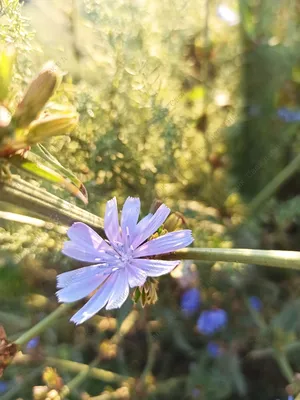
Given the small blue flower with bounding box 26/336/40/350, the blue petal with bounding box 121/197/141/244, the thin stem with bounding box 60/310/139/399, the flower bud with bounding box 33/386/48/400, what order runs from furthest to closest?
the small blue flower with bounding box 26/336/40/350, the thin stem with bounding box 60/310/139/399, the flower bud with bounding box 33/386/48/400, the blue petal with bounding box 121/197/141/244

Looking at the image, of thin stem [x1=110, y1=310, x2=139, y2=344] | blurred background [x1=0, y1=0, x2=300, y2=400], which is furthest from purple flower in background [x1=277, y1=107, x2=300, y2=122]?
thin stem [x1=110, y1=310, x2=139, y2=344]

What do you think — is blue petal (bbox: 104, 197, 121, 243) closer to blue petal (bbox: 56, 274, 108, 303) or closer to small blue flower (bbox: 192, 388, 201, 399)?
blue petal (bbox: 56, 274, 108, 303)

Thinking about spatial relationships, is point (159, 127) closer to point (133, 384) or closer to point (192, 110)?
point (192, 110)

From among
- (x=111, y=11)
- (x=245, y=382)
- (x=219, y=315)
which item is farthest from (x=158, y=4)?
(x=245, y=382)

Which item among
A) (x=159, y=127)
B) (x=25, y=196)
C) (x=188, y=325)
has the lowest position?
(x=25, y=196)

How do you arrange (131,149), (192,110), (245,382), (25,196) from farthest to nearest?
1. (192,110)
2. (245,382)
3. (131,149)
4. (25,196)

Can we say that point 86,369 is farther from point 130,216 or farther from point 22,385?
point 130,216

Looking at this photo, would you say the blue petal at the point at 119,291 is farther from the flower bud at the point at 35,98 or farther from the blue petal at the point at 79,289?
the flower bud at the point at 35,98
